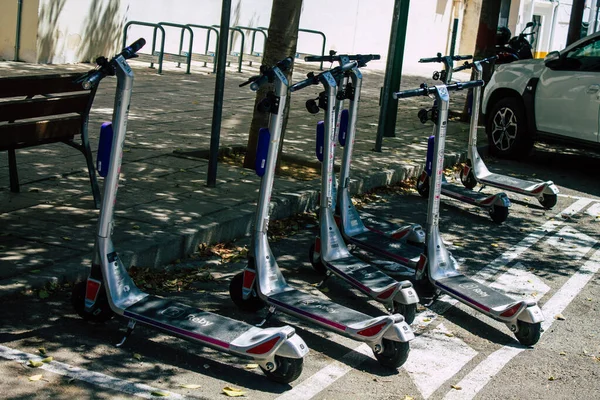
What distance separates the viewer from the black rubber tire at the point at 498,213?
8.61 m

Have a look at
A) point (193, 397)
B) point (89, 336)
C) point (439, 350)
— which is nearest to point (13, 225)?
point (89, 336)

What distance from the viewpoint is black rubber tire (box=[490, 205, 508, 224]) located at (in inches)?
339

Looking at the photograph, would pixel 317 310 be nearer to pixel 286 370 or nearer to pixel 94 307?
pixel 286 370

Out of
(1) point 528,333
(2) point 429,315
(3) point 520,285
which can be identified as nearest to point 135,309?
(2) point 429,315

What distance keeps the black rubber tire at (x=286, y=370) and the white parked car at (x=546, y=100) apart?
730cm

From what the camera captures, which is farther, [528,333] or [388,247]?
[388,247]

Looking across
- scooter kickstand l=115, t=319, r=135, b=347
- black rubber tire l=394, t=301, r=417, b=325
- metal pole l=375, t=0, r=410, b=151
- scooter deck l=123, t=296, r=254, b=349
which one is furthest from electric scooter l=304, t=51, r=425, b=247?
metal pole l=375, t=0, r=410, b=151

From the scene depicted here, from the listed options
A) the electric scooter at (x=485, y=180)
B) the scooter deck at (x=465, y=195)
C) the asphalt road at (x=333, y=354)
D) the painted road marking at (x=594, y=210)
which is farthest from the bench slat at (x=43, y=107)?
the painted road marking at (x=594, y=210)

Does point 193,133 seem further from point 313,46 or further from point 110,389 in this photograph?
point 313,46

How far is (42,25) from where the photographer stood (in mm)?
15477

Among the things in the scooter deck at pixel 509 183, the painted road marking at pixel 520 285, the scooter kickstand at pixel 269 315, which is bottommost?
the scooter kickstand at pixel 269 315

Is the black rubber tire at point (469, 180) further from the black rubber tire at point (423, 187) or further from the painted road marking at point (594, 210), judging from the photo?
the painted road marking at point (594, 210)

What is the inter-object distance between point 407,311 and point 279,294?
782 millimetres

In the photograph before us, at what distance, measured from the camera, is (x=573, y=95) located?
11203 mm
